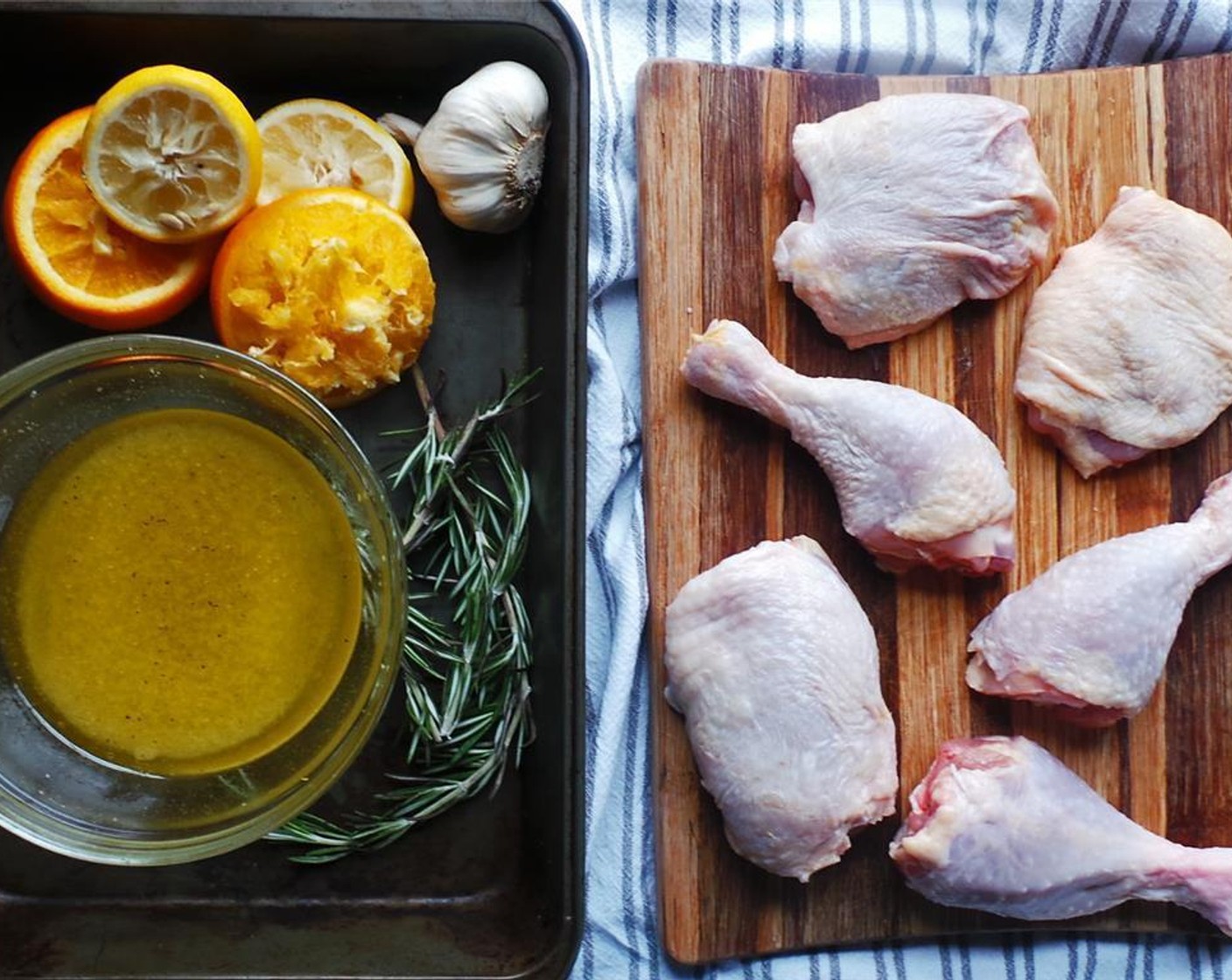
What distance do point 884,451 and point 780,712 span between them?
1.02ft

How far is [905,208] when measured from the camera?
1554 millimetres

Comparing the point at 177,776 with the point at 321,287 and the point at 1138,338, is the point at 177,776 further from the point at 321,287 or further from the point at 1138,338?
the point at 1138,338

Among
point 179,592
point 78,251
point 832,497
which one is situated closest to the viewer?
point 179,592

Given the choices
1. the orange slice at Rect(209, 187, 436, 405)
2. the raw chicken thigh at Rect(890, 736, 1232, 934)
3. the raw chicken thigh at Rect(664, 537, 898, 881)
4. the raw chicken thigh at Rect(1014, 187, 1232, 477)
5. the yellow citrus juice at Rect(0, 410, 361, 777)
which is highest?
the orange slice at Rect(209, 187, 436, 405)

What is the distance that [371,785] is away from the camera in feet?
4.98

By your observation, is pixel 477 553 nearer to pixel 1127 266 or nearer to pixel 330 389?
pixel 330 389

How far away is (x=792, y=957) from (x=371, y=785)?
52 cm

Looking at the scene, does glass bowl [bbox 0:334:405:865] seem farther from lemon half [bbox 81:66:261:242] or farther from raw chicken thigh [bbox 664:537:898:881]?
raw chicken thigh [bbox 664:537:898:881]

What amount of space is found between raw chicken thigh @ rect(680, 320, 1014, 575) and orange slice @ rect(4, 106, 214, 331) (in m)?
0.58

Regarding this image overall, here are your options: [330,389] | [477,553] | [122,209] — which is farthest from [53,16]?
[477,553]

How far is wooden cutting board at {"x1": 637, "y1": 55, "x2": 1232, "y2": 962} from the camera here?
1.56m

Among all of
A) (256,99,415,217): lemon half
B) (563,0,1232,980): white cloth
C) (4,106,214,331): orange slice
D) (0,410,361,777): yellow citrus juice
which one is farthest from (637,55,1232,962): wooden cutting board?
(4,106,214,331): orange slice

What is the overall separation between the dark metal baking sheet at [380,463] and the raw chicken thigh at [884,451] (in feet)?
0.61

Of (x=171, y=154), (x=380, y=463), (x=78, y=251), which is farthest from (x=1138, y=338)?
(x=78, y=251)
